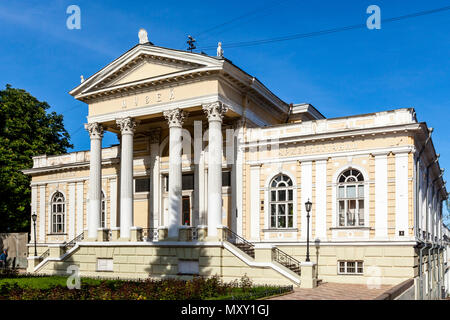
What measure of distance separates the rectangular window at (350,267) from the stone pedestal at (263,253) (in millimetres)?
4331

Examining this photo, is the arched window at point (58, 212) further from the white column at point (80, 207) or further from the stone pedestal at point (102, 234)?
the stone pedestal at point (102, 234)

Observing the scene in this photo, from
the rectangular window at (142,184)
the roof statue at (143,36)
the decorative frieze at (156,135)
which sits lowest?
the rectangular window at (142,184)

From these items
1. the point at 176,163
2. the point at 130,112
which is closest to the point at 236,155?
the point at 176,163

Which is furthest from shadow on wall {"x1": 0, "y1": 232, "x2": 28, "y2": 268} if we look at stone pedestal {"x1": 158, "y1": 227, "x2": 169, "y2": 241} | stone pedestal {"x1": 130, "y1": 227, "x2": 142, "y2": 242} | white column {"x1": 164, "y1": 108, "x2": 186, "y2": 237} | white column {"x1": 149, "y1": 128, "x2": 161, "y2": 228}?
white column {"x1": 164, "y1": 108, "x2": 186, "y2": 237}

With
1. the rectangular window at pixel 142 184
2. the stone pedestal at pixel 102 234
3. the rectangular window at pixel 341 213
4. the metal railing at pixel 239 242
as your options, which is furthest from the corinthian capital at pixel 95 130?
the rectangular window at pixel 341 213

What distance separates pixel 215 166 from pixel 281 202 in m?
4.18

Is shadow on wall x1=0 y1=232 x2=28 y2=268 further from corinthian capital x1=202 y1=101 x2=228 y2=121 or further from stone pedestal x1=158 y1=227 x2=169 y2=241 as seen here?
corinthian capital x1=202 y1=101 x2=228 y2=121

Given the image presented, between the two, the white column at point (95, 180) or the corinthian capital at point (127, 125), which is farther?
the white column at point (95, 180)

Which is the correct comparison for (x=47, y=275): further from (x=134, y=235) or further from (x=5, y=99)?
(x=5, y=99)

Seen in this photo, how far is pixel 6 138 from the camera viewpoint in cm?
4206

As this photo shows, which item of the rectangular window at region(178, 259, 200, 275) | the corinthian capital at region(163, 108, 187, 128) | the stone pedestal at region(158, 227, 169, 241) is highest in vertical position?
the corinthian capital at region(163, 108, 187, 128)

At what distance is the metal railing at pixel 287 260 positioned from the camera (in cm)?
2334

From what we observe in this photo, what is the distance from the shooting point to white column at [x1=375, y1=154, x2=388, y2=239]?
24406 mm

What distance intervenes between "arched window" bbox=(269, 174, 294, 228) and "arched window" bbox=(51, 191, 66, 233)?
16.6 meters
